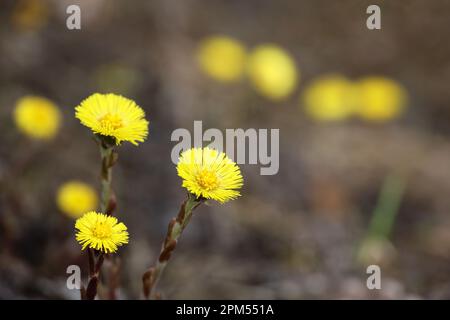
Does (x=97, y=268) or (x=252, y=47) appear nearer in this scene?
(x=97, y=268)

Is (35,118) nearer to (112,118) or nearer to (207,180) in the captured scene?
(112,118)

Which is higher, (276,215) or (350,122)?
(350,122)

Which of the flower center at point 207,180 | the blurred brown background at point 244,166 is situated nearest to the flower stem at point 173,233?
the flower center at point 207,180

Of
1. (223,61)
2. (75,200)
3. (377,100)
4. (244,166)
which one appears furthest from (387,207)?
(75,200)

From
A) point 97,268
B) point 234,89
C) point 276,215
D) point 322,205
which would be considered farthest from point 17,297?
point 234,89

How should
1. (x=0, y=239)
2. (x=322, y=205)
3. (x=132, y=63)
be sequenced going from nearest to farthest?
(x=0, y=239), (x=322, y=205), (x=132, y=63)

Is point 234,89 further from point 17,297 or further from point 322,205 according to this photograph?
point 17,297

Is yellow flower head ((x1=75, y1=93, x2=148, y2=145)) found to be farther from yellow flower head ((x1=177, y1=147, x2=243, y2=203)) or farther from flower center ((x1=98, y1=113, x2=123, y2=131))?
yellow flower head ((x1=177, y1=147, x2=243, y2=203))
